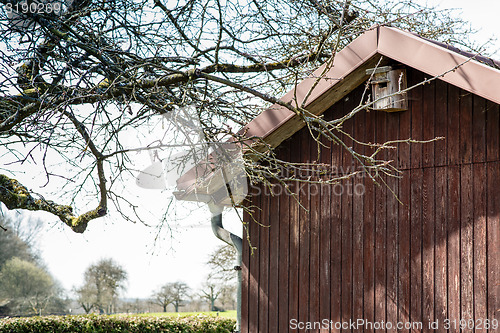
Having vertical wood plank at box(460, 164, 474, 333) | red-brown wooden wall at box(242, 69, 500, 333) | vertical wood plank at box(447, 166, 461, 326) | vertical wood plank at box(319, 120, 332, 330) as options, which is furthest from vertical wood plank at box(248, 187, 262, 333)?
vertical wood plank at box(460, 164, 474, 333)

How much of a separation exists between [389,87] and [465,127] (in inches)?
31.2

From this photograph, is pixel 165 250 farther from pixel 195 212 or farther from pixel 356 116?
pixel 356 116

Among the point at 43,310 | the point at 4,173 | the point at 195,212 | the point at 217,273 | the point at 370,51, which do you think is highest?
the point at 370,51

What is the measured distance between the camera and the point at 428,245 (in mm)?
4449

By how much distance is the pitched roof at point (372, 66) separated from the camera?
394cm

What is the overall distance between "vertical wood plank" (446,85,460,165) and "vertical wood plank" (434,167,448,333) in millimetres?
132

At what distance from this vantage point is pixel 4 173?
7.23 m

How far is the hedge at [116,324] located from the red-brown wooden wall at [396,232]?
9281 mm

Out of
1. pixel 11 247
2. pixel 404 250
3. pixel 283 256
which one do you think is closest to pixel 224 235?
pixel 283 256

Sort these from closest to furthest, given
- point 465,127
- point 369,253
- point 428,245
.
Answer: point 465,127, point 428,245, point 369,253

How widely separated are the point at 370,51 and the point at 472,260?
2029mm

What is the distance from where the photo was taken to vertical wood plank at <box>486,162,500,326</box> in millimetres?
3998

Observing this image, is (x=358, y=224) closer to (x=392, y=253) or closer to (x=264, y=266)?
(x=392, y=253)

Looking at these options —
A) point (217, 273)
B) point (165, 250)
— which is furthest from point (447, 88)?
point (217, 273)
